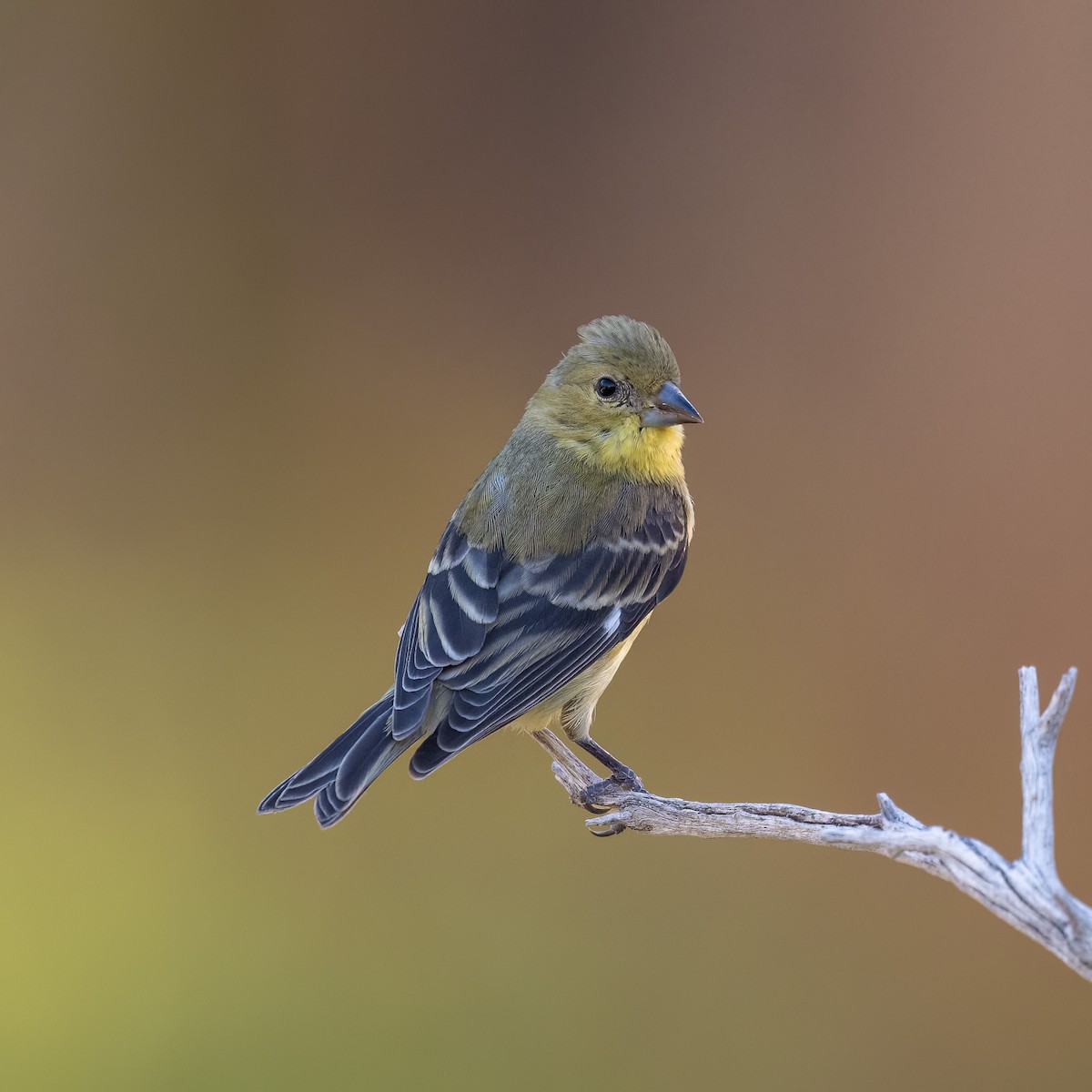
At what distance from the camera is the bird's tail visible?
174 centimetres

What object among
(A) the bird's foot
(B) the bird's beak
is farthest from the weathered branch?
(B) the bird's beak

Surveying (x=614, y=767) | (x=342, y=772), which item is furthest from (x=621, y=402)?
(x=342, y=772)

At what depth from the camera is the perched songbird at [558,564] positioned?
77.7 inches

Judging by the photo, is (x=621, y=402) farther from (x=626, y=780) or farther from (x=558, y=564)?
(x=626, y=780)

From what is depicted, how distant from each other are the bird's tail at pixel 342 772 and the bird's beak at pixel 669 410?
71 centimetres

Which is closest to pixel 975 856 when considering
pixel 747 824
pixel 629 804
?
pixel 747 824

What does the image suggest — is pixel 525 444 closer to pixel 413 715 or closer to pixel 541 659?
pixel 541 659

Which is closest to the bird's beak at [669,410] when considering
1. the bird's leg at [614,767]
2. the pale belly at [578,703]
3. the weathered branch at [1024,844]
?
the pale belly at [578,703]

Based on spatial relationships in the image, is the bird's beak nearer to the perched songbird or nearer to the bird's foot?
the perched songbird

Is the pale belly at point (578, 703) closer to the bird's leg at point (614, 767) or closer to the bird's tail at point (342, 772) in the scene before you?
the bird's leg at point (614, 767)

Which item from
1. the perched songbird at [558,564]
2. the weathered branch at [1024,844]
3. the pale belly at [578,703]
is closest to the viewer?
the weathered branch at [1024,844]

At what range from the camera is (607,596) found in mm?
2129

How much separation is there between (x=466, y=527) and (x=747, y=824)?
89cm

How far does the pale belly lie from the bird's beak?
0.39 m
